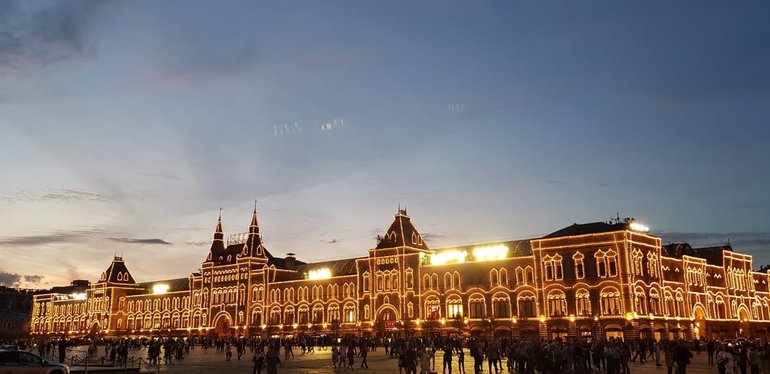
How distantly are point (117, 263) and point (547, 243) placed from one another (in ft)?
311

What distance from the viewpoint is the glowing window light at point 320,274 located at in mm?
97963

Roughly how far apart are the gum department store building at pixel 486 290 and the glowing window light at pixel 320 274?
0.20 metres

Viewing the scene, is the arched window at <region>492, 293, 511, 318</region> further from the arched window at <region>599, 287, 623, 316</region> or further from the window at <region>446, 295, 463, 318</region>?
the arched window at <region>599, 287, 623, 316</region>

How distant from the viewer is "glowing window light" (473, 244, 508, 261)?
78.7 meters

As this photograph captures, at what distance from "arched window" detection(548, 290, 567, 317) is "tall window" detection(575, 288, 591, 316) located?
141cm

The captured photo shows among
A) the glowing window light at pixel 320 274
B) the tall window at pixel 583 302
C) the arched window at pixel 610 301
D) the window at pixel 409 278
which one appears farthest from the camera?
the glowing window light at pixel 320 274

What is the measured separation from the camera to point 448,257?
83.1m

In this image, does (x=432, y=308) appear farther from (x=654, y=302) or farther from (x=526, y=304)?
(x=654, y=302)

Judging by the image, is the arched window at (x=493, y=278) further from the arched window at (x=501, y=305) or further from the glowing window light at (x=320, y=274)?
the glowing window light at (x=320, y=274)

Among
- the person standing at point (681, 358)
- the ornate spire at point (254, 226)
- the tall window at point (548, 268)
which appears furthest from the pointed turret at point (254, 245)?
the person standing at point (681, 358)

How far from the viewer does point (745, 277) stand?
307 ft

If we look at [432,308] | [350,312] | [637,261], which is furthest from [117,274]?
[637,261]

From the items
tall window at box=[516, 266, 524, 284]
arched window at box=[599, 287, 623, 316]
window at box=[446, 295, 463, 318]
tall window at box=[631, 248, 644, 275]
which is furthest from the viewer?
window at box=[446, 295, 463, 318]

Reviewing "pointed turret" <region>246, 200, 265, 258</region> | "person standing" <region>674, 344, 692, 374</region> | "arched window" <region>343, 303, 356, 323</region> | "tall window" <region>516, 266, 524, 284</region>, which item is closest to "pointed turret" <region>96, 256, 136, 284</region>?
"pointed turret" <region>246, 200, 265, 258</region>
